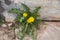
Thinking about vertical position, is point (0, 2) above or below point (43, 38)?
above

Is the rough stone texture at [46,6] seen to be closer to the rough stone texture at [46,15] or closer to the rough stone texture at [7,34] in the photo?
the rough stone texture at [46,15]

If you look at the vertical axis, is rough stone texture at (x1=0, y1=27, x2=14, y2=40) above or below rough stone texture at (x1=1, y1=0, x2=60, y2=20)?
below

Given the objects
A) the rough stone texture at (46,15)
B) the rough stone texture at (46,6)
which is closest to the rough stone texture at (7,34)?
the rough stone texture at (46,15)

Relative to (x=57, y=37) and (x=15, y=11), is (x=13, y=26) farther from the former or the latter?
(x=57, y=37)

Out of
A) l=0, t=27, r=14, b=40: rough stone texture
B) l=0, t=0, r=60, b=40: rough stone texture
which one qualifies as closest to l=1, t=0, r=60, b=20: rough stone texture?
l=0, t=0, r=60, b=40: rough stone texture

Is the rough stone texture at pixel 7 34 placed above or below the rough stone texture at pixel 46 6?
below

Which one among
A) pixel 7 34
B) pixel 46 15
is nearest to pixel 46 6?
pixel 46 15

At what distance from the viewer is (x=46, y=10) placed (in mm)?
1788

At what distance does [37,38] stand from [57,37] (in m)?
0.16

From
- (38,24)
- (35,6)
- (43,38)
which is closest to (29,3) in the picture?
(35,6)

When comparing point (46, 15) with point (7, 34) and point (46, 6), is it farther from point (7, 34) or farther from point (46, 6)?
point (7, 34)

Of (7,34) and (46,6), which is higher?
(46,6)

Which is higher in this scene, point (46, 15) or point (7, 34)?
point (46, 15)

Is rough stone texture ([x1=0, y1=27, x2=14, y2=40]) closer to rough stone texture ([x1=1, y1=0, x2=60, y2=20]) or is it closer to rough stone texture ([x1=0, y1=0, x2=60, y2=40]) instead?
rough stone texture ([x1=0, y1=0, x2=60, y2=40])
